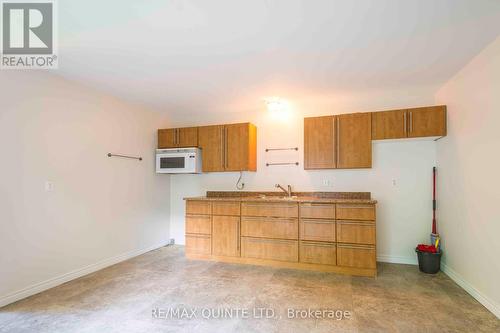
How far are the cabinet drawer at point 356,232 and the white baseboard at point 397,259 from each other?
2.62ft

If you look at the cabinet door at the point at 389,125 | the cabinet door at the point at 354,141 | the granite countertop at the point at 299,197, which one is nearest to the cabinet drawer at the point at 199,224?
the granite countertop at the point at 299,197

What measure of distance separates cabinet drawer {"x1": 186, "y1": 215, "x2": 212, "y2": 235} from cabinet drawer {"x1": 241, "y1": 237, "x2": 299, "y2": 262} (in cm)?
59

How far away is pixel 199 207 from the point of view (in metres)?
4.21

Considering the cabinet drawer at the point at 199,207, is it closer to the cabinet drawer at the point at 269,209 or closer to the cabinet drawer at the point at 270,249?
the cabinet drawer at the point at 269,209

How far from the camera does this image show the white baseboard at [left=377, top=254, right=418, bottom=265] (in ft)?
12.5

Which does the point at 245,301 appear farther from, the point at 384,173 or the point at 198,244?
the point at 384,173

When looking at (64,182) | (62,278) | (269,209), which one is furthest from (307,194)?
(62,278)

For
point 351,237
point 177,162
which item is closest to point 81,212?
point 177,162

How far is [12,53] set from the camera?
8.52 ft

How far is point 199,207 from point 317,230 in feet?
5.97

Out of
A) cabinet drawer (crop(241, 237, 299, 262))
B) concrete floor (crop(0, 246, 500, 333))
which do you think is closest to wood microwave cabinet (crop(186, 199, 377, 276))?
cabinet drawer (crop(241, 237, 299, 262))

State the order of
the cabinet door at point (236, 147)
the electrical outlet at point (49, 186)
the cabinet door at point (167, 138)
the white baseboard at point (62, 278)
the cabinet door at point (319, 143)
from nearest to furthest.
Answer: the white baseboard at point (62, 278)
the electrical outlet at point (49, 186)
the cabinet door at point (319, 143)
the cabinet door at point (236, 147)
the cabinet door at point (167, 138)

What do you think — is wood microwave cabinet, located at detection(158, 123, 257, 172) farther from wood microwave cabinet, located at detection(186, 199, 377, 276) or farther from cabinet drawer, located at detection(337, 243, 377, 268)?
cabinet drawer, located at detection(337, 243, 377, 268)

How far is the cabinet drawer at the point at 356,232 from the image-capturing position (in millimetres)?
3387
